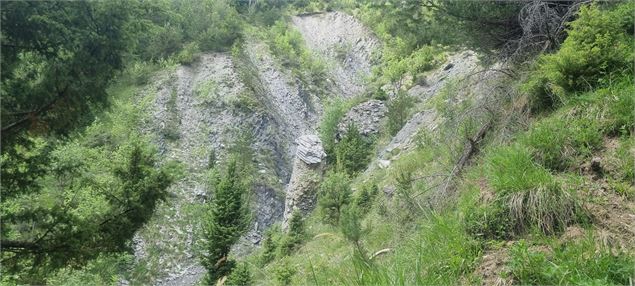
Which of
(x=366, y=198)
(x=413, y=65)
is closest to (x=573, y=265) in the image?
(x=366, y=198)

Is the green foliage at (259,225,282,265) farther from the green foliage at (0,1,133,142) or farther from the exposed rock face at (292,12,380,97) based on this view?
the exposed rock face at (292,12,380,97)

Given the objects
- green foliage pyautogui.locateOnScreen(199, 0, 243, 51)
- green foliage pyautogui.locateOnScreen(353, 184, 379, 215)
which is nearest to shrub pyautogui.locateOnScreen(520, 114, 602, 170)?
green foliage pyautogui.locateOnScreen(353, 184, 379, 215)

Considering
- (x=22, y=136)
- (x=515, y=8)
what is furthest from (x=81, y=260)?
(x=515, y=8)

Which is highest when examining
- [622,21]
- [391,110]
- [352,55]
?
[622,21]

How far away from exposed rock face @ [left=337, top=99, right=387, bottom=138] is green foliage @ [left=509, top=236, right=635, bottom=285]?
83.0 feet

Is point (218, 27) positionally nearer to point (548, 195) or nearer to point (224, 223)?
point (224, 223)

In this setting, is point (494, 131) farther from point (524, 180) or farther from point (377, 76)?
point (377, 76)

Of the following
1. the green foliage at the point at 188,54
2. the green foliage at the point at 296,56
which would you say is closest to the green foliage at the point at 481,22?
the green foliage at the point at 296,56

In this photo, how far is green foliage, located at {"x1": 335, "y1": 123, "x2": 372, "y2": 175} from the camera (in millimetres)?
24672

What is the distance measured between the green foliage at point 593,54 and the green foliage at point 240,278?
8.96 meters

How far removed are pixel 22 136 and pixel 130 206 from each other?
6.13ft

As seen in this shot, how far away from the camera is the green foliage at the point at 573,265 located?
9.34ft

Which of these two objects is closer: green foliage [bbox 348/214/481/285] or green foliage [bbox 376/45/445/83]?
green foliage [bbox 348/214/481/285]

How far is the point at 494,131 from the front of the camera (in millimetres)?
6375
